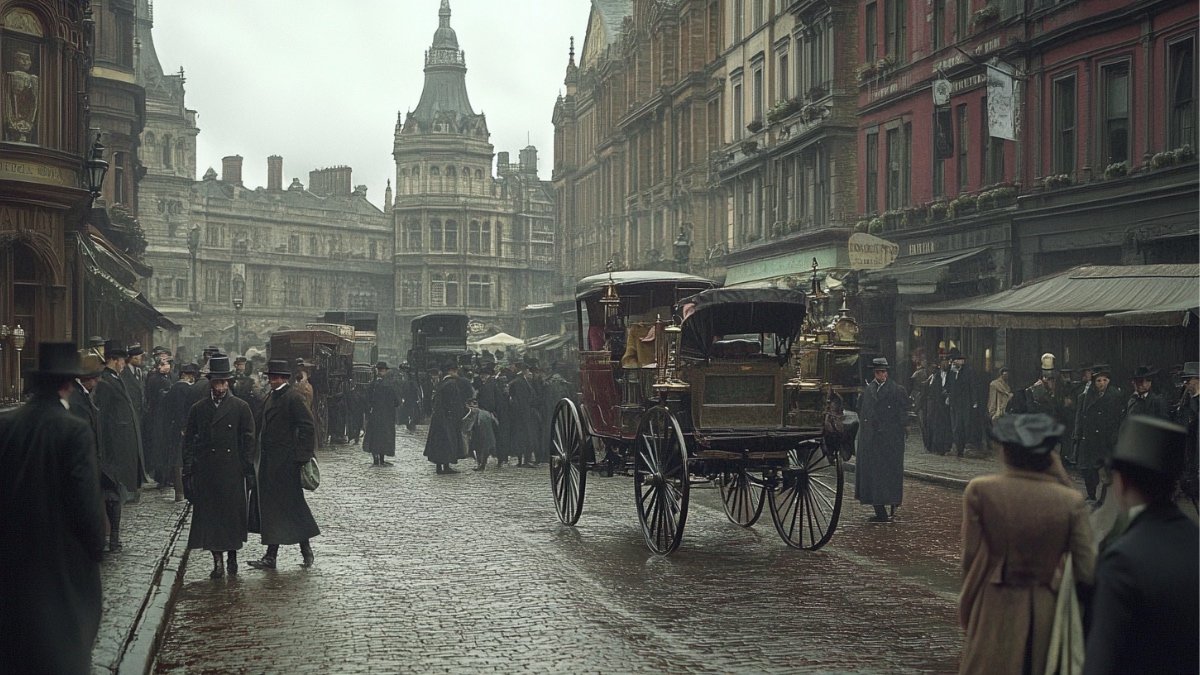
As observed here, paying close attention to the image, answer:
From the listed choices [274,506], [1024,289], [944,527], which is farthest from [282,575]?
[1024,289]

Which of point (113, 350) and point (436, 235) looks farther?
point (436, 235)

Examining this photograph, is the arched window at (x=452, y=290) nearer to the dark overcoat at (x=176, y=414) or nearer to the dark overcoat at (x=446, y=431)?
the dark overcoat at (x=446, y=431)

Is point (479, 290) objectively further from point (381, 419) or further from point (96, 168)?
point (96, 168)

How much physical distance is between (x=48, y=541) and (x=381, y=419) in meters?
17.6

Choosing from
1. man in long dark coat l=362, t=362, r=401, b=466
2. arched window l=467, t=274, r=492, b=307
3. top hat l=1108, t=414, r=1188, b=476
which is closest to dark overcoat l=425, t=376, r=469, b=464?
man in long dark coat l=362, t=362, r=401, b=466

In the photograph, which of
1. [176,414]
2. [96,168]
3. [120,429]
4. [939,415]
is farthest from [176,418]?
[939,415]

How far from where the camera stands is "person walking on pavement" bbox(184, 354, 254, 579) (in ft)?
35.9

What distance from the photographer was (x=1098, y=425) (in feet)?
49.0

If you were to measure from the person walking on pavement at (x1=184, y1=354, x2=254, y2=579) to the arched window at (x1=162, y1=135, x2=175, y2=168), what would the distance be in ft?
243

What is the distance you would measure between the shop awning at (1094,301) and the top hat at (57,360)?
45.4 ft

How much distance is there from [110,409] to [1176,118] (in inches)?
674

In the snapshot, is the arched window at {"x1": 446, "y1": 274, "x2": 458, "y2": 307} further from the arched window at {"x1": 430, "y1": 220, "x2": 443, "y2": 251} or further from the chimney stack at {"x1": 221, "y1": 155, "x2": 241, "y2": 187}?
the chimney stack at {"x1": 221, "y1": 155, "x2": 241, "y2": 187}

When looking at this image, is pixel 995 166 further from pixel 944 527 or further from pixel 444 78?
pixel 444 78

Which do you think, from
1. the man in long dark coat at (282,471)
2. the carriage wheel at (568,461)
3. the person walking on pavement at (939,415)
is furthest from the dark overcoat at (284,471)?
the person walking on pavement at (939,415)
